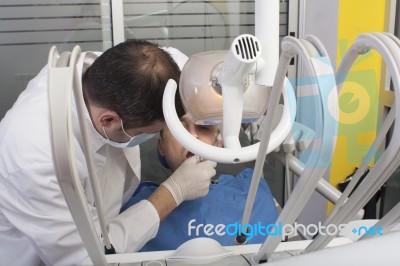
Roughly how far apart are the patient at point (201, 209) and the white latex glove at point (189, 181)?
7 cm

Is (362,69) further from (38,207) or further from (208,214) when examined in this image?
(38,207)

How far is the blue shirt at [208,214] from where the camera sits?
54.2 inches

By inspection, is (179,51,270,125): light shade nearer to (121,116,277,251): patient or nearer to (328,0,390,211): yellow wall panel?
(121,116,277,251): patient

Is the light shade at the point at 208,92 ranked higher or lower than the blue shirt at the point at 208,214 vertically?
higher

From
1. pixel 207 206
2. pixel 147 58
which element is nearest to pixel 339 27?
pixel 207 206

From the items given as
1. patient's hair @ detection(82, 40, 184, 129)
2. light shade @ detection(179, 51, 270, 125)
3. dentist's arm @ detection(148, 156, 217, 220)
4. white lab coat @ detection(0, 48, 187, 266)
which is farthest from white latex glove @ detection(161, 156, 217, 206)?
light shade @ detection(179, 51, 270, 125)

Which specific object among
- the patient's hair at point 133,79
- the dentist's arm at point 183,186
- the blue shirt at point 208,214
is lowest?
the blue shirt at point 208,214

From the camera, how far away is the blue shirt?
4.52ft

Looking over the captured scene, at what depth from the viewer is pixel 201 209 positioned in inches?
59.5

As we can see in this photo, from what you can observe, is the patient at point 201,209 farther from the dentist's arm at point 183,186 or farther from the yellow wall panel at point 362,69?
the yellow wall panel at point 362,69

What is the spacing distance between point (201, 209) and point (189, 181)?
0.47 ft

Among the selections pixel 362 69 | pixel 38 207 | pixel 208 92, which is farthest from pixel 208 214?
pixel 362 69

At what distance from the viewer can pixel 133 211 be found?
1.25 meters

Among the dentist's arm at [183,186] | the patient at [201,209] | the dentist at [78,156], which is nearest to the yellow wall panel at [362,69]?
the patient at [201,209]
